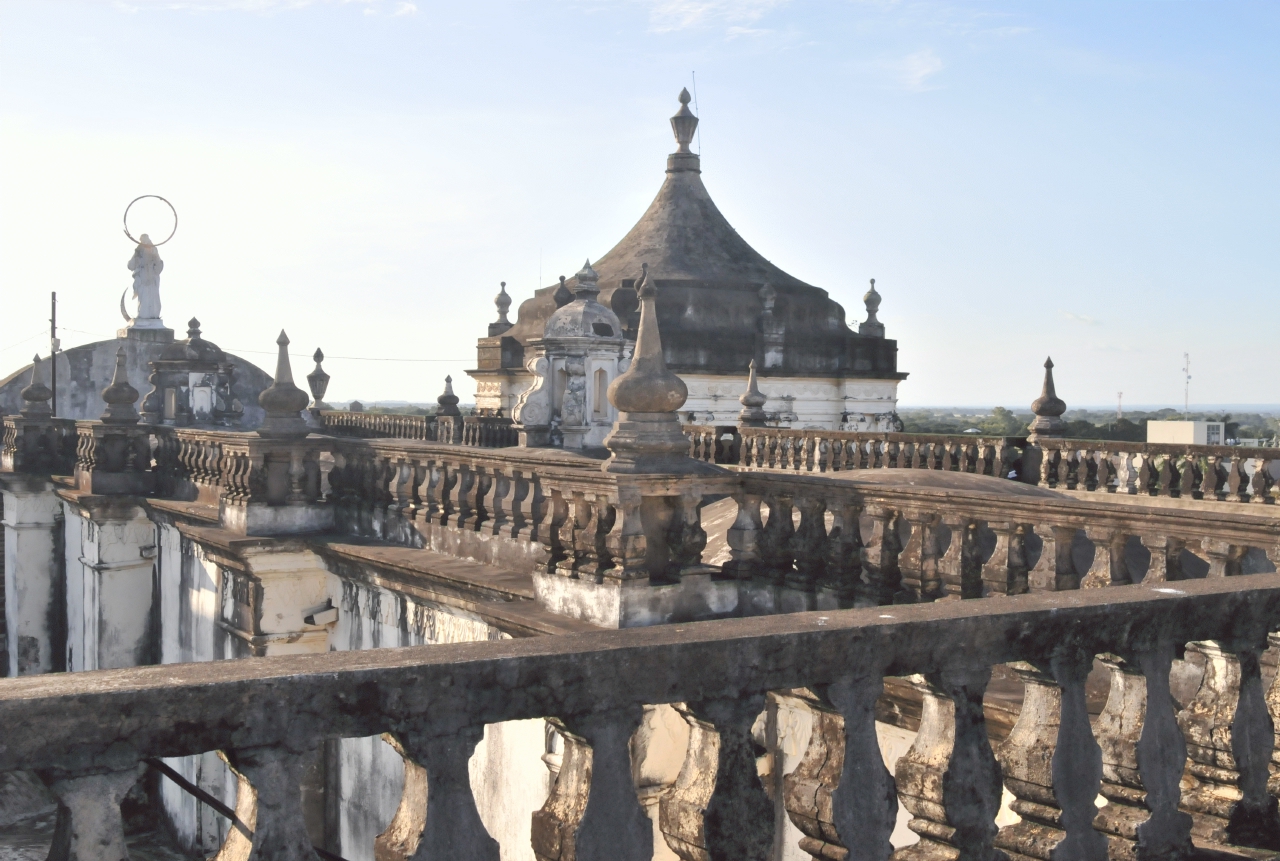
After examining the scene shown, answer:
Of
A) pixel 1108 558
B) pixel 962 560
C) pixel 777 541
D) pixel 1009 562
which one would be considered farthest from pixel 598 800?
pixel 777 541

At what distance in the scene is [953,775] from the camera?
3068mm

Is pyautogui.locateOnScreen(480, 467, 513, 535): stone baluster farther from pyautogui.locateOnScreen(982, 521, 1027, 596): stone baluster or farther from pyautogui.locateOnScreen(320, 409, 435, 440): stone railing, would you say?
pyautogui.locateOnScreen(320, 409, 435, 440): stone railing

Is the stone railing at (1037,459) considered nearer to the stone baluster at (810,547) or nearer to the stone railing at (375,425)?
the stone baluster at (810,547)

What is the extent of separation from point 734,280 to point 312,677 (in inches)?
1177

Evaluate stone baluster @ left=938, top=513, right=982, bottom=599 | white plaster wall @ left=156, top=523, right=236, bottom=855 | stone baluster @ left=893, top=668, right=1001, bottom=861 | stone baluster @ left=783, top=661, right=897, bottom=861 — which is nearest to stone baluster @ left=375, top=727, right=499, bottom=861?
stone baluster @ left=783, top=661, right=897, bottom=861

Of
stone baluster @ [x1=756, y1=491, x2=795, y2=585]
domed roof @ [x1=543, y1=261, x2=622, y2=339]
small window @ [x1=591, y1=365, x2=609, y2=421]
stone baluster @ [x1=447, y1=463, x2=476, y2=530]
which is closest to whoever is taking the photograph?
stone baluster @ [x1=756, y1=491, x2=795, y2=585]

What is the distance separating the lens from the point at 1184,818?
3410 millimetres

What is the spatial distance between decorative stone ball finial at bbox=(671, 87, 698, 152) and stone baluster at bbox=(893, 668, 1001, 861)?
102ft

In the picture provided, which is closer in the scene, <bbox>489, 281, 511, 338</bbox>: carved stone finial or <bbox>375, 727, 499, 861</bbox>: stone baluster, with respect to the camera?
<bbox>375, 727, 499, 861</bbox>: stone baluster

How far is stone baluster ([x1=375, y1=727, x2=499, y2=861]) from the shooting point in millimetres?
2520

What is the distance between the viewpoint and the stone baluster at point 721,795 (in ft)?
9.35

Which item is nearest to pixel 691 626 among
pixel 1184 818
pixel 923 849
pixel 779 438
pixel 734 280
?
pixel 923 849

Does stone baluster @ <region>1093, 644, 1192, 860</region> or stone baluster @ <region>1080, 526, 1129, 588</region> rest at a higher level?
stone baluster @ <region>1080, 526, 1129, 588</region>

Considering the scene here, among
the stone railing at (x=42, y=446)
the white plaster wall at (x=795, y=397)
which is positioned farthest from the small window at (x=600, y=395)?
the white plaster wall at (x=795, y=397)
